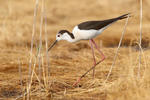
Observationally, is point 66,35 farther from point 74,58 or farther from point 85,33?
point 74,58

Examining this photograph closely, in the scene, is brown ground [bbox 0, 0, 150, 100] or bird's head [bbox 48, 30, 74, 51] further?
bird's head [bbox 48, 30, 74, 51]

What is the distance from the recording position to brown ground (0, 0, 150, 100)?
13.3 feet

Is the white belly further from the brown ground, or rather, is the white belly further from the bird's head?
the brown ground

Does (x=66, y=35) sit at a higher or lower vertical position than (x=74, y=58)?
higher

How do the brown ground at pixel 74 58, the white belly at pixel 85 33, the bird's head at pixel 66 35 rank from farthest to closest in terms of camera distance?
the bird's head at pixel 66 35 < the white belly at pixel 85 33 < the brown ground at pixel 74 58

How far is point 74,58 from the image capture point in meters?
6.37

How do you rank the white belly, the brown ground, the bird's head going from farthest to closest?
the bird's head → the white belly → the brown ground

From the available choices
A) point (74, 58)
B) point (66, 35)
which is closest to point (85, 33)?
point (66, 35)

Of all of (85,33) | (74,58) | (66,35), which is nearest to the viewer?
(85,33)

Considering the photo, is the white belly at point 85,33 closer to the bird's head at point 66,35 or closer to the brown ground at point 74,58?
the bird's head at point 66,35

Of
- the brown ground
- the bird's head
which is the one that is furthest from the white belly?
the brown ground

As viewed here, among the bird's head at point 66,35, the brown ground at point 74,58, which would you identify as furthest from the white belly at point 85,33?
the brown ground at point 74,58

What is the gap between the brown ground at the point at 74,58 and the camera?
4.05m

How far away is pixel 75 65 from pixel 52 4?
7470 mm
